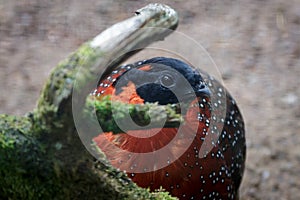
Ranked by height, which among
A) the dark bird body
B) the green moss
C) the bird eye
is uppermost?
the green moss

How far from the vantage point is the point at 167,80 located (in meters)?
2.78

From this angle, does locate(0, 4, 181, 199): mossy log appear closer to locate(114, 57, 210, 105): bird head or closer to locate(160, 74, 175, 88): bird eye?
locate(114, 57, 210, 105): bird head

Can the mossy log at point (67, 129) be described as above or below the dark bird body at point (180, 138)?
above

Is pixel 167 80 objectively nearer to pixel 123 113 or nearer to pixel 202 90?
pixel 202 90

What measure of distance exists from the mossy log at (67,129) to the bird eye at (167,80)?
1383 mm

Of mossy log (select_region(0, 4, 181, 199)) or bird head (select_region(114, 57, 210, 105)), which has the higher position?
mossy log (select_region(0, 4, 181, 199))

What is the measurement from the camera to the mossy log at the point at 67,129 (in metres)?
1.21

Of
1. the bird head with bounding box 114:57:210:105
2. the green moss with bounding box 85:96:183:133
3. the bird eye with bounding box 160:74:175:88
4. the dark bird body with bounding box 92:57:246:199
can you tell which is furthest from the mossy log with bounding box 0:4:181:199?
the bird eye with bounding box 160:74:175:88

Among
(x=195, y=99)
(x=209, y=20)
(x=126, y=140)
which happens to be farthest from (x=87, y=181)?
(x=209, y=20)

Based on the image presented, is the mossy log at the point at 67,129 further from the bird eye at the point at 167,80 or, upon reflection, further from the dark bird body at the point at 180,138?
the bird eye at the point at 167,80

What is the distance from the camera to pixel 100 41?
122 centimetres

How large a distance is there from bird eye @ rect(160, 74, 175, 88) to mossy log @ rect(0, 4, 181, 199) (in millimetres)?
1383

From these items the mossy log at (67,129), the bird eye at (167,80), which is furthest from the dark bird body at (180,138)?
the mossy log at (67,129)

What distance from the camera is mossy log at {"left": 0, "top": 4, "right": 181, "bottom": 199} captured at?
1.21m
